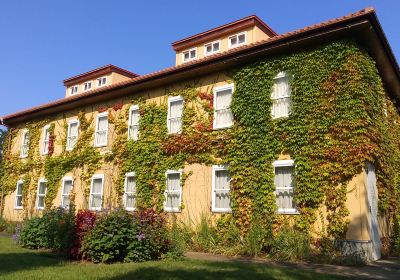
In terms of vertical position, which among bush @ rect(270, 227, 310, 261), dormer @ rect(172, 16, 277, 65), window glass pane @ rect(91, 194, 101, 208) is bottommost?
bush @ rect(270, 227, 310, 261)

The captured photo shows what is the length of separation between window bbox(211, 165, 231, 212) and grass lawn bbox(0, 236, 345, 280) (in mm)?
4191

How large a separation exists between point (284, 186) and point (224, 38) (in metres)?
16.5

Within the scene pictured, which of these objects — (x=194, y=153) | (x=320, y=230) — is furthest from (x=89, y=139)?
(x=320, y=230)

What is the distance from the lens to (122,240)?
10078 millimetres

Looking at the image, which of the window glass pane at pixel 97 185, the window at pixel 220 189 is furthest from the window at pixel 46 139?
the window at pixel 220 189

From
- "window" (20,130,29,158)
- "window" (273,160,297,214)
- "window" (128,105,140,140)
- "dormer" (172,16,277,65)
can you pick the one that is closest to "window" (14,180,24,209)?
"window" (20,130,29,158)

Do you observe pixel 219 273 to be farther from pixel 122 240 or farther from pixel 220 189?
pixel 220 189

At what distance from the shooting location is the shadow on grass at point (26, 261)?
900 centimetres

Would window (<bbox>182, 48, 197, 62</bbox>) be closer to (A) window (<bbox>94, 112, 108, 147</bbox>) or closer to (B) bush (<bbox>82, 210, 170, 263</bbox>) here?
(A) window (<bbox>94, 112, 108, 147</bbox>)

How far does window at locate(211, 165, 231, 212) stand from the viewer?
47.0 feet

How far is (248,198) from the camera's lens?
13.5 m

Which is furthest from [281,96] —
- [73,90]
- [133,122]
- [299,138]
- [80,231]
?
[73,90]

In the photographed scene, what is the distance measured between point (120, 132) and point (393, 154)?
1172 centimetres

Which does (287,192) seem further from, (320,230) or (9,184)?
(9,184)
